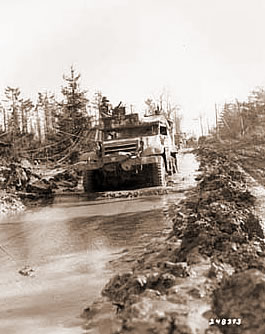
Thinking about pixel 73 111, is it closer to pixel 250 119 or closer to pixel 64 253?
pixel 250 119

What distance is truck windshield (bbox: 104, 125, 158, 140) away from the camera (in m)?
12.9

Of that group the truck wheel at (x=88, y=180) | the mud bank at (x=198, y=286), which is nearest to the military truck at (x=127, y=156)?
the truck wheel at (x=88, y=180)


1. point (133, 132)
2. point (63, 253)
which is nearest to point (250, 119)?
point (133, 132)

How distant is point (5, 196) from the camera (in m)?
11.1

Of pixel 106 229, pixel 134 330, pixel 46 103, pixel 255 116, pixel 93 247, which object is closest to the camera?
pixel 134 330

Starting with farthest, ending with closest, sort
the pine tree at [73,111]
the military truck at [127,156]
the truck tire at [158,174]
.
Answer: the pine tree at [73,111] → the truck tire at [158,174] → the military truck at [127,156]

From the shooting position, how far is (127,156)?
11.1 m

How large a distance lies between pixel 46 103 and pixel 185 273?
56077mm

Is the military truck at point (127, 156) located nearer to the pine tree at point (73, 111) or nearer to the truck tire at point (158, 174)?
the truck tire at point (158, 174)

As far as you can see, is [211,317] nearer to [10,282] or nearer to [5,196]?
[10,282]

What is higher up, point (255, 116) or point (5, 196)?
point (255, 116)

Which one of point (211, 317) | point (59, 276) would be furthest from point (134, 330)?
point (59, 276)

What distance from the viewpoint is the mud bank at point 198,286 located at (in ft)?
7.37

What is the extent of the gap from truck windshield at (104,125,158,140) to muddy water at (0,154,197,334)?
3462mm
